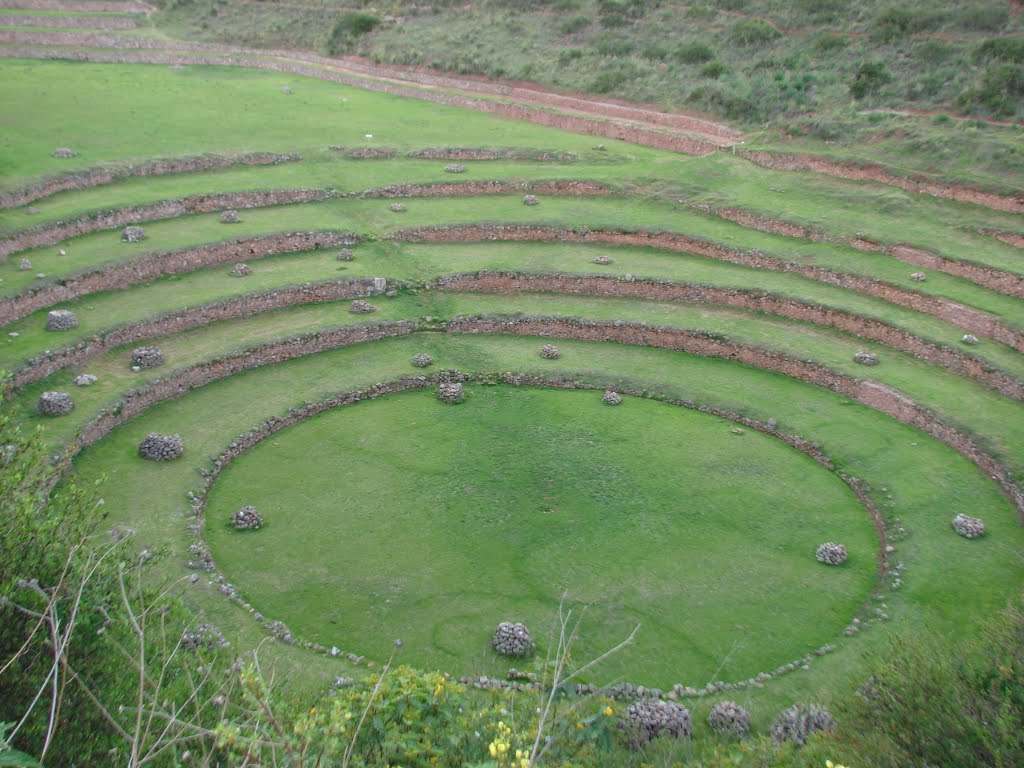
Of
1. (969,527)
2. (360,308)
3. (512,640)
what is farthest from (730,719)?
(360,308)

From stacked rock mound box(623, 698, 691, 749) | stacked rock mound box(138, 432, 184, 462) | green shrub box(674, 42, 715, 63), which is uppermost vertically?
green shrub box(674, 42, 715, 63)

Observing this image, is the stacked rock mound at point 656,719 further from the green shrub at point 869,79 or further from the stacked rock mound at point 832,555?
the green shrub at point 869,79

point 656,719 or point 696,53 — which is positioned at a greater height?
point 696,53

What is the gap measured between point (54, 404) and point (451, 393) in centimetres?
1060

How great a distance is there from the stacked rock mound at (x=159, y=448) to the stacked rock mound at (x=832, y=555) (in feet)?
52.3

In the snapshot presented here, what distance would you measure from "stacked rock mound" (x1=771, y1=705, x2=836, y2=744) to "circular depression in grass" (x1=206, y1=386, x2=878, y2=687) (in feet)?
5.81

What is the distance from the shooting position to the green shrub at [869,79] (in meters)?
42.3

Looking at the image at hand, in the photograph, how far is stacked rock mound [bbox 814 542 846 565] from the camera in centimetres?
1812

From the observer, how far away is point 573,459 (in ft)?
70.9

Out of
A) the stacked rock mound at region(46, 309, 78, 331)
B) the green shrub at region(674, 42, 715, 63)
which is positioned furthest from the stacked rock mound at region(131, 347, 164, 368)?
the green shrub at region(674, 42, 715, 63)

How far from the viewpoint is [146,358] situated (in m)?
22.8

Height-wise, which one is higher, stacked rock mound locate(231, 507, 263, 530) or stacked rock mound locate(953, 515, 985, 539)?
stacked rock mound locate(953, 515, 985, 539)

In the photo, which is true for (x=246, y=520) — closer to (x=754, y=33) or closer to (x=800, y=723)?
(x=800, y=723)

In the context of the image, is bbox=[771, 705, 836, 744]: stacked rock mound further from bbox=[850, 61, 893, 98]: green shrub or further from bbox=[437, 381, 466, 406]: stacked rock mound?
bbox=[850, 61, 893, 98]: green shrub
